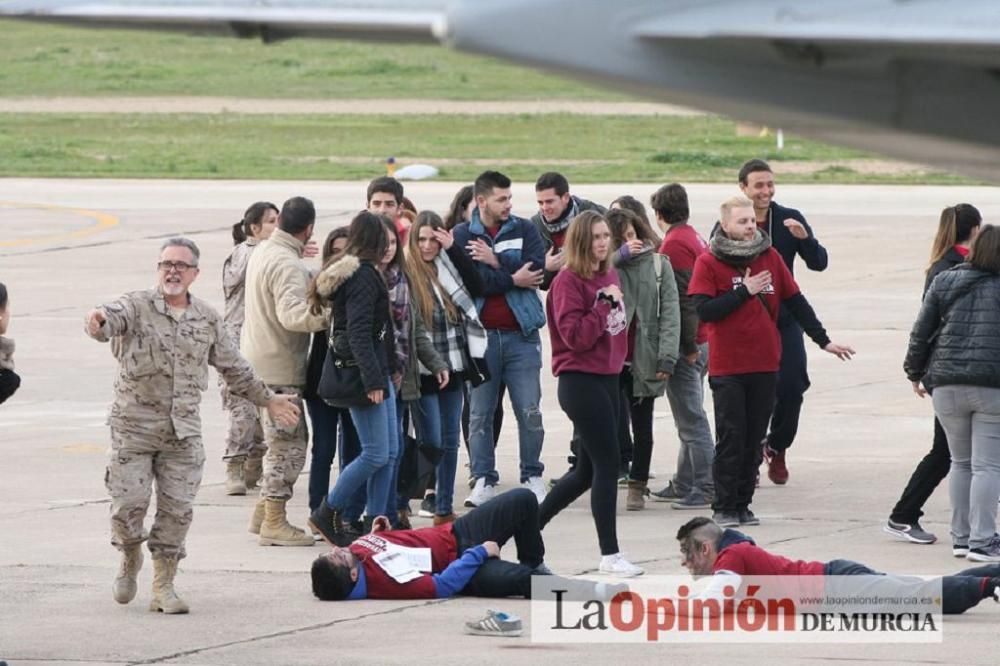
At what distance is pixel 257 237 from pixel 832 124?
785 cm

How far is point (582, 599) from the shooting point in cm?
933

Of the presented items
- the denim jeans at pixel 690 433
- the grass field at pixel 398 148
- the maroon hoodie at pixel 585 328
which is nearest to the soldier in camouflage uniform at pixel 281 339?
the maroon hoodie at pixel 585 328

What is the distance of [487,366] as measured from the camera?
11.8 m

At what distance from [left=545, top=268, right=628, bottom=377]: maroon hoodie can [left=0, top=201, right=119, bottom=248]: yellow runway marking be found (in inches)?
789

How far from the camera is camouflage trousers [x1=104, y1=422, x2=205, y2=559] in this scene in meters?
9.09

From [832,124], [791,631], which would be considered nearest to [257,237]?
[791,631]

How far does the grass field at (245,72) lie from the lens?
73.6 meters

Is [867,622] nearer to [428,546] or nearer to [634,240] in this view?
[428,546]

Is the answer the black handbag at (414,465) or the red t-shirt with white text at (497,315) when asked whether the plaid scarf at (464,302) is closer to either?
the red t-shirt with white text at (497,315)

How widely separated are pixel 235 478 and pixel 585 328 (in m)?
3.35

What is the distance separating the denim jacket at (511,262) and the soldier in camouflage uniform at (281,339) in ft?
3.80

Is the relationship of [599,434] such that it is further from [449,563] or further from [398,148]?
[398,148]

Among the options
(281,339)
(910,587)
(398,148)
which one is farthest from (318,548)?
(398,148)

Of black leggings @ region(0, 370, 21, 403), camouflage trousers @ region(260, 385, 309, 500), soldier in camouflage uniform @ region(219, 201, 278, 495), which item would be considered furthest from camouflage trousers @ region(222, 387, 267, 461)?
black leggings @ region(0, 370, 21, 403)
